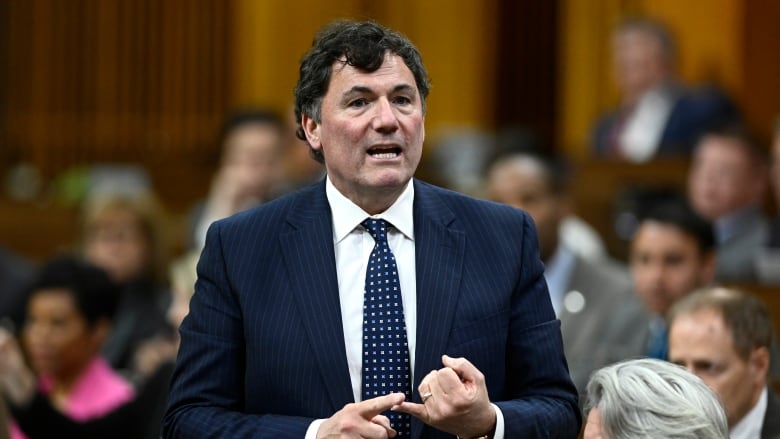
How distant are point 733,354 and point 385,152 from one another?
1252mm

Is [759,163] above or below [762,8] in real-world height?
below

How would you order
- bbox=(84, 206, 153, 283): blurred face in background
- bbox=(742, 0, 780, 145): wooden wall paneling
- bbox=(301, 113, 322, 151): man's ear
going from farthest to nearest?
bbox=(742, 0, 780, 145): wooden wall paneling, bbox=(84, 206, 153, 283): blurred face in background, bbox=(301, 113, 322, 151): man's ear

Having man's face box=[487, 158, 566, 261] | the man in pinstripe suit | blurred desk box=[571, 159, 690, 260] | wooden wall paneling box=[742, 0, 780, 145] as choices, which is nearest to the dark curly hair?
the man in pinstripe suit

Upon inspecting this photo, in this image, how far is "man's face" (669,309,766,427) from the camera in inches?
139

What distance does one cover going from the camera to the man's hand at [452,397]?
2.45 meters

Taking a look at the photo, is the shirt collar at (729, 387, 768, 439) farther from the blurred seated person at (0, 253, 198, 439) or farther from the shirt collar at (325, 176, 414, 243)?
A: the blurred seated person at (0, 253, 198, 439)

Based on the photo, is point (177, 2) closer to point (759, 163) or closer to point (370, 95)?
point (759, 163)


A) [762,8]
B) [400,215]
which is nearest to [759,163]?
[762,8]

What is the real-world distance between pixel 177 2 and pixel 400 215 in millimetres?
7874

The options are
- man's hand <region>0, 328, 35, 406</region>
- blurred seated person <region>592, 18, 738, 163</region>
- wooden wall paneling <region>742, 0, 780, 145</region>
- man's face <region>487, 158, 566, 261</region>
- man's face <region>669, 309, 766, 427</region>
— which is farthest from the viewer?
wooden wall paneling <region>742, 0, 780, 145</region>

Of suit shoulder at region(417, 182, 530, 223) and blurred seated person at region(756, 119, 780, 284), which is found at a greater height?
suit shoulder at region(417, 182, 530, 223)

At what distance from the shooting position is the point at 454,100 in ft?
33.9

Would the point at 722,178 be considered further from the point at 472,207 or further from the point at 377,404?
the point at 377,404

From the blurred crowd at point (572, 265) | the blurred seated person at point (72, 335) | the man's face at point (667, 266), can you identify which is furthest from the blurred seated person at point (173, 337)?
the man's face at point (667, 266)
